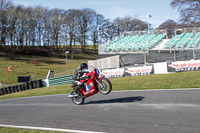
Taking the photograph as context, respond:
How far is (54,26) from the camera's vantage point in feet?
232

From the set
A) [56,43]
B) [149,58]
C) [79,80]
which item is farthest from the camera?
[56,43]

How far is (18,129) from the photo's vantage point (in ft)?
23.4

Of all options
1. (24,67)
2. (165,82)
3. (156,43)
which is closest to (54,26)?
(24,67)

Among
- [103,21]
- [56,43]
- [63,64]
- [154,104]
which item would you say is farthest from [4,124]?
[103,21]

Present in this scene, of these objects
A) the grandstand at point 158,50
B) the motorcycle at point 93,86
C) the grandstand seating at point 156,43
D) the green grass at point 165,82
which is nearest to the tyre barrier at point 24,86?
the grandstand at point 158,50

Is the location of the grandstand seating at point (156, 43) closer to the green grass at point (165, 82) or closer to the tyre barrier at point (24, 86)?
the green grass at point (165, 82)

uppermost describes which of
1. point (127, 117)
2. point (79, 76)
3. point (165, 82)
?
point (79, 76)

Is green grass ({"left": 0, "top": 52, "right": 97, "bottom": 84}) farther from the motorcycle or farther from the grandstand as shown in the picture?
the motorcycle

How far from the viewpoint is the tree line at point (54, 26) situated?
63025mm

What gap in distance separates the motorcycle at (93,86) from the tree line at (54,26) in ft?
194

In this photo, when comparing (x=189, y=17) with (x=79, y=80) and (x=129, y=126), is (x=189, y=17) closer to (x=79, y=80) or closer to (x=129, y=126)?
(x=79, y=80)

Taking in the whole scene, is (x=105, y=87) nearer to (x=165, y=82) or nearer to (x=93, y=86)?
(x=93, y=86)

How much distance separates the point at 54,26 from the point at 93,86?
64821mm

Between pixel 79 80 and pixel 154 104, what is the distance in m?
3.41
